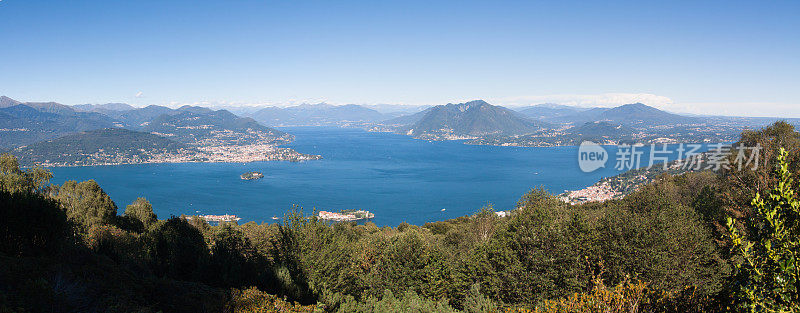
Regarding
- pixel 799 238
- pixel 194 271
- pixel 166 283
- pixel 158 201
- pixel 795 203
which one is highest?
pixel 795 203

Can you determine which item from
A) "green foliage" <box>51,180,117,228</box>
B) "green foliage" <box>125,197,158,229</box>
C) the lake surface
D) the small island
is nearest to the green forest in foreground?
"green foliage" <box>51,180,117,228</box>

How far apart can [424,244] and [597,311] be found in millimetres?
7927

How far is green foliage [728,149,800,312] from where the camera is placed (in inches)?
156

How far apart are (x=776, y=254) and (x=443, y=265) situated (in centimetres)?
1005

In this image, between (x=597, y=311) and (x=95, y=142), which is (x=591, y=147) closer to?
(x=597, y=311)

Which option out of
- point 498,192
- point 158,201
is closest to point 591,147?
point 498,192

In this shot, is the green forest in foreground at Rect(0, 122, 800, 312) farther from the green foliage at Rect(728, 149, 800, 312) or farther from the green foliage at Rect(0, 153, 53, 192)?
the green foliage at Rect(0, 153, 53, 192)

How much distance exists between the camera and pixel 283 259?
14.2 metres

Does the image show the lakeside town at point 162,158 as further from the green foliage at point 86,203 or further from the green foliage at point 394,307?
the green foliage at point 394,307

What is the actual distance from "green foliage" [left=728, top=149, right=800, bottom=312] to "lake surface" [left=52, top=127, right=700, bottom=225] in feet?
178

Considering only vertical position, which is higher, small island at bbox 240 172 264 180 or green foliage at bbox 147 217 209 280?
green foliage at bbox 147 217 209 280

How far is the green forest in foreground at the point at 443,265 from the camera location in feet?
16.6

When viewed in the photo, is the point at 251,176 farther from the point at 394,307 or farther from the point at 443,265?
the point at 394,307
